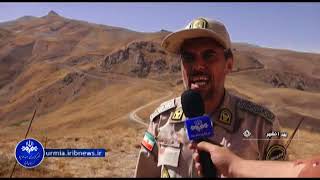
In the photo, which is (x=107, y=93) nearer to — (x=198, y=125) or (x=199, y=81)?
(x=199, y=81)

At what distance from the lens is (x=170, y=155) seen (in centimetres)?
367

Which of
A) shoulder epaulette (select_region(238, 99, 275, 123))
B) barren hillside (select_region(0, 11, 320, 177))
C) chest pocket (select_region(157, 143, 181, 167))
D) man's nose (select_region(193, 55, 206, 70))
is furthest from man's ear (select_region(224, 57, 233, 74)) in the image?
barren hillside (select_region(0, 11, 320, 177))

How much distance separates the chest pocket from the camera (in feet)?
12.0

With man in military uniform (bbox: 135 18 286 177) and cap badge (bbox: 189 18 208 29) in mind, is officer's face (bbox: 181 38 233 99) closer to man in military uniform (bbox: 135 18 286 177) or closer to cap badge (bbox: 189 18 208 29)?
man in military uniform (bbox: 135 18 286 177)

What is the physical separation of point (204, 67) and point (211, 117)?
42 centimetres

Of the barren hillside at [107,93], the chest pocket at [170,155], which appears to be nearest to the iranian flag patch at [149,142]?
the chest pocket at [170,155]

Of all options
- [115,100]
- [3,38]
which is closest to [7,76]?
[3,38]

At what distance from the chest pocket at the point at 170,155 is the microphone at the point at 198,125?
1.74 feet

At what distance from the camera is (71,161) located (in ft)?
56.5

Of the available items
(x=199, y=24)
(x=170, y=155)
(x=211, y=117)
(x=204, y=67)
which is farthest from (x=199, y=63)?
(x=170, y=155)

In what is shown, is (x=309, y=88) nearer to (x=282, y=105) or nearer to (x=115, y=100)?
(x=282, y=105)

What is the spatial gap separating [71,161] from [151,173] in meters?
13.9

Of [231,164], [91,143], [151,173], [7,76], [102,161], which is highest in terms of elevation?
[231,164]

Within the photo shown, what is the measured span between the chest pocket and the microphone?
529mm
